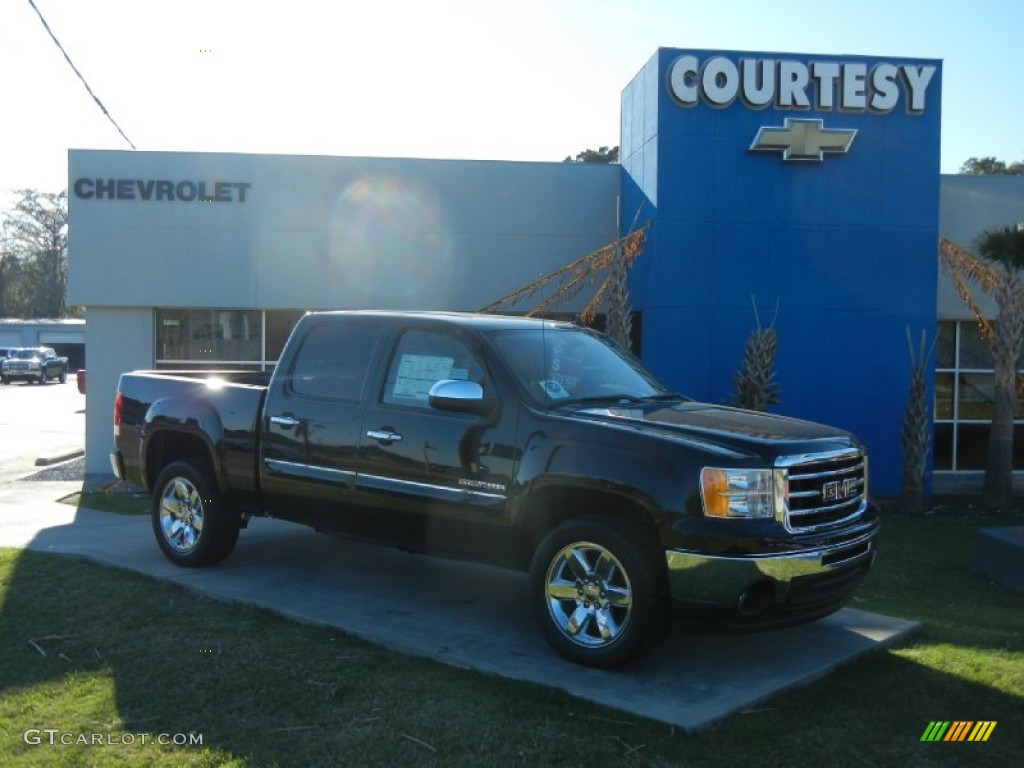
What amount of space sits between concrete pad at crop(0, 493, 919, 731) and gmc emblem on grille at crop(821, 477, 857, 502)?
883 millimetres

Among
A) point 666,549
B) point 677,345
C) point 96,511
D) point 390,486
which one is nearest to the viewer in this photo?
point 666,549

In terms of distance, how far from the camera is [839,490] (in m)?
5.70

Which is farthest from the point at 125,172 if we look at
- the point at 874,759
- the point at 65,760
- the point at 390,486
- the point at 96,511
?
the point at 874,759

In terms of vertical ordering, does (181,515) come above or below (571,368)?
below

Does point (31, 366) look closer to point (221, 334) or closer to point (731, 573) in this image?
point (221, 334)

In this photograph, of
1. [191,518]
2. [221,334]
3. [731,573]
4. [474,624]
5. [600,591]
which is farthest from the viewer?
[221,334]

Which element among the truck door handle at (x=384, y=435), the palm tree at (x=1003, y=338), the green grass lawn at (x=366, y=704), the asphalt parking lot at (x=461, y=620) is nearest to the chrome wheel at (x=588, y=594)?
the asphalt parking lot at (x=461, y=620)

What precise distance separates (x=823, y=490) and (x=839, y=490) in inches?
7.7

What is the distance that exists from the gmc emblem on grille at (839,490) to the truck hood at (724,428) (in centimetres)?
20

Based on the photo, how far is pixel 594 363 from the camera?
6781mm

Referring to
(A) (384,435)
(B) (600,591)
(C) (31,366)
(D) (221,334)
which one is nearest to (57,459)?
(D) (221,334)

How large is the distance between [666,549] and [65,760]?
115 inches

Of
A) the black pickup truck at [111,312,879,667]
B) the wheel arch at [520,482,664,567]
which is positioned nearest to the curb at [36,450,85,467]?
the black pickup truck at [111,312,879,667]

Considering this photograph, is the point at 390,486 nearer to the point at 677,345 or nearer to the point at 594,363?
the point at 594,363
